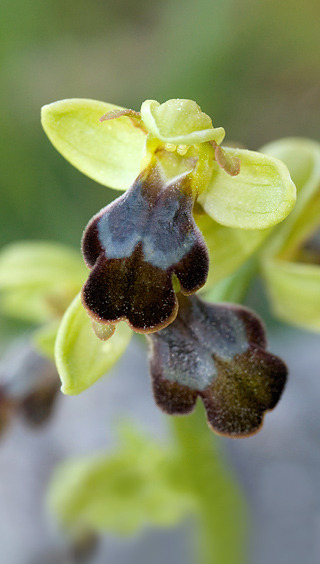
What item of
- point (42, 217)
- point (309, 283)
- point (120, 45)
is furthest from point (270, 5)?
point (309, 283)

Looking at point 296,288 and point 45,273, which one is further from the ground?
point 296,288

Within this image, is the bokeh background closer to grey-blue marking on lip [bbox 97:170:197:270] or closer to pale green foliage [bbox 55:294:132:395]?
pale green foliage [bbox 55:294:132:395]

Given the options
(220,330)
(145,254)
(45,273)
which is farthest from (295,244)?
(145,254)

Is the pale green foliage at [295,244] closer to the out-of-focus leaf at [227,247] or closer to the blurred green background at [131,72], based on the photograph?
the out-of-focus leaf at [227,247]

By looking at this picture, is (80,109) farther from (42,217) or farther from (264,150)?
(42,217)

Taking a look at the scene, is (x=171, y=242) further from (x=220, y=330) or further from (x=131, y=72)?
(x=131, y=72)

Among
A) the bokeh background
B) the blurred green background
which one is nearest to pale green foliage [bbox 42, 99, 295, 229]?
the bokeh background
